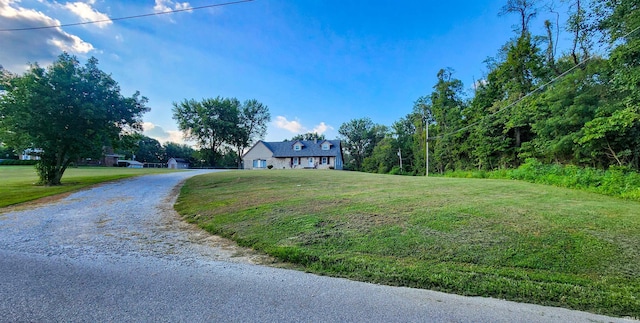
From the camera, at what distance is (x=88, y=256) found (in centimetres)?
376

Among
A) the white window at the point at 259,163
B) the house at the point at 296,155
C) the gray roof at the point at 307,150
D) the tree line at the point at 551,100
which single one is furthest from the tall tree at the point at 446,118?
the white window at the point at 259,163

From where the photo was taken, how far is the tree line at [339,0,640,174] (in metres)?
9.13

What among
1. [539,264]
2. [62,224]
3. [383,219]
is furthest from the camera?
[62,224]

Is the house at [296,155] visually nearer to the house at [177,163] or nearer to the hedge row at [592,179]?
the house at [177,163]


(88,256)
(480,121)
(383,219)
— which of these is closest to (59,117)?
(88,256)

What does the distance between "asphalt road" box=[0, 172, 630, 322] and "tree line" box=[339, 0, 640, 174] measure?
11.0 m

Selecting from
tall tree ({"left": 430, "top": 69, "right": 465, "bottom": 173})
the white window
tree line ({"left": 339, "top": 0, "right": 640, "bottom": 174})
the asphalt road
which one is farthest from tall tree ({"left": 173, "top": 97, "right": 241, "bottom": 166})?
the asphalt road

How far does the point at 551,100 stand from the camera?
1391cm

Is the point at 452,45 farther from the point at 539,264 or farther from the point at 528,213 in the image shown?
the point at 539,264

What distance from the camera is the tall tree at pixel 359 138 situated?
49.5 metres

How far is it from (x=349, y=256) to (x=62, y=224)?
265 inches

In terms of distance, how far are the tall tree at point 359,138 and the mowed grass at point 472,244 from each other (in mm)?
43428

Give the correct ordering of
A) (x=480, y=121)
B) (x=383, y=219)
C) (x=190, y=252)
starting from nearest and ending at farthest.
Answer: (x=190, y=252), (x=383, y=219), (x=480, y=121)

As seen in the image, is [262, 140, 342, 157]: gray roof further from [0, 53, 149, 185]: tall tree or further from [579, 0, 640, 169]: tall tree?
[579, 0, 640, 169]: tall tree
